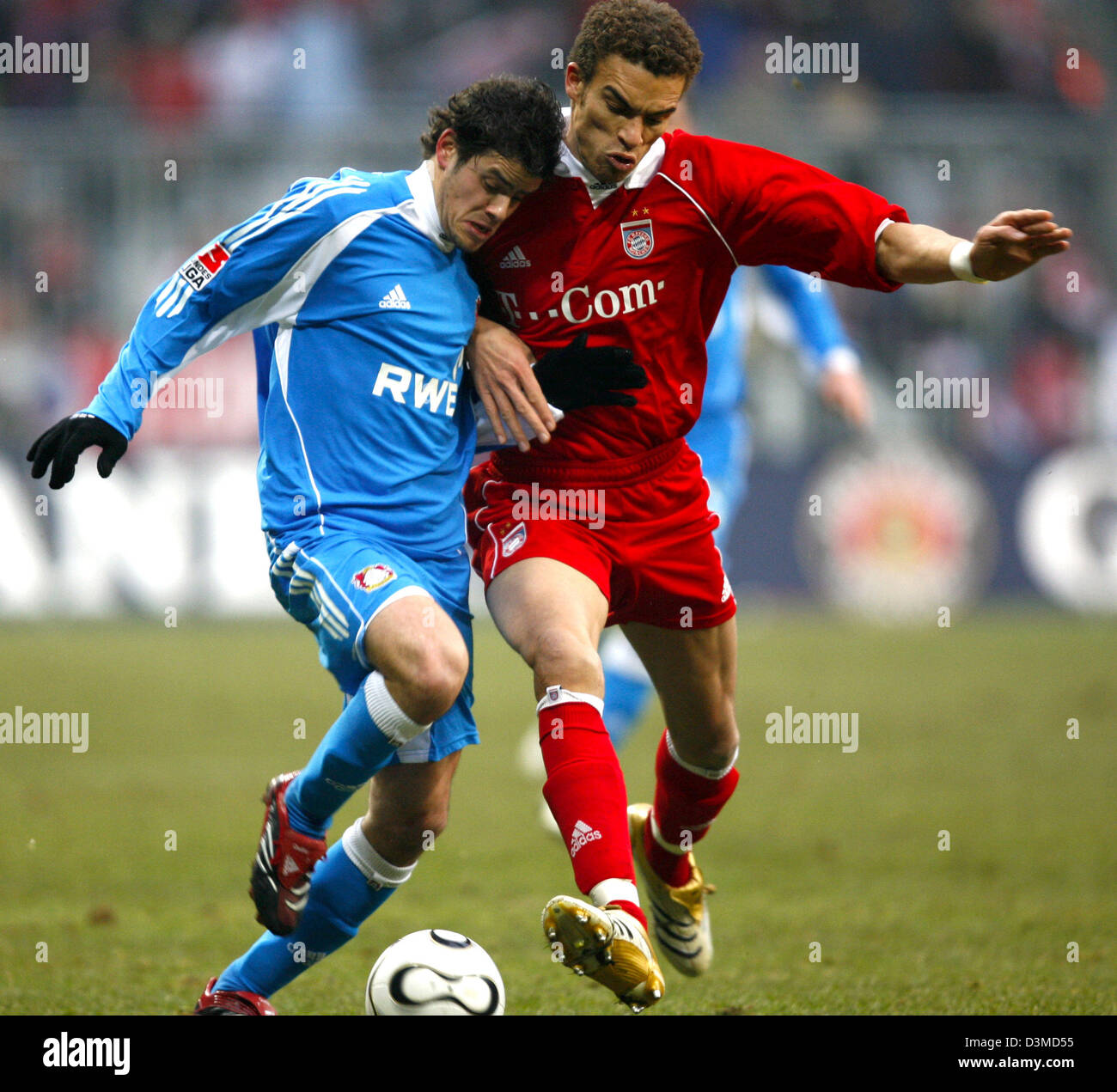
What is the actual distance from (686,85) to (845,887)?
315cm

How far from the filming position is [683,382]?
4371 mm

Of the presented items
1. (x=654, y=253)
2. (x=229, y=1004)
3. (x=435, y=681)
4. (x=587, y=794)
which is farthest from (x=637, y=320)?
(x=229, y=1004)

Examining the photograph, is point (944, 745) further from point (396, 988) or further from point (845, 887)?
point (396, 988)

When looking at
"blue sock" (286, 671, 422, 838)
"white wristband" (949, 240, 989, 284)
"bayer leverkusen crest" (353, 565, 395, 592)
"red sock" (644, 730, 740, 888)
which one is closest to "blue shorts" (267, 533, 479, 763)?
"bayer leverkusen crest" (353, 565, 395, 592)

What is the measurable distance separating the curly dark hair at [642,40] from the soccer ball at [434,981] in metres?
2.20

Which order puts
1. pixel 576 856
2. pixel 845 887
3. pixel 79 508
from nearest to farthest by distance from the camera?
1. pixel 576 856
2. pixel 845 887
3. pixel 79 508

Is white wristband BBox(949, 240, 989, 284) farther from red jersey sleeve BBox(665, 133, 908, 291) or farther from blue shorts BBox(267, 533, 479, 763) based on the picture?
blue shorts BBox(267, 533, 479, 763)

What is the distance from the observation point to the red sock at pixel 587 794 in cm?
353

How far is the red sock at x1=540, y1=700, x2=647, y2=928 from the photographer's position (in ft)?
11.6

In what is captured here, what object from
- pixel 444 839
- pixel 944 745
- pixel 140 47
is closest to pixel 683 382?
pixel 444 839

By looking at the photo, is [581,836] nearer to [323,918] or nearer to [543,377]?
[323,918]

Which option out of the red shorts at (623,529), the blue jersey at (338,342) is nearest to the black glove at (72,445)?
the blue jersey at (338,342)

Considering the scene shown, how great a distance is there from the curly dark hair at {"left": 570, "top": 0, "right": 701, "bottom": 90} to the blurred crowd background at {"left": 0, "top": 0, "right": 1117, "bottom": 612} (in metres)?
9.83

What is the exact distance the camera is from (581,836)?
356 cm
